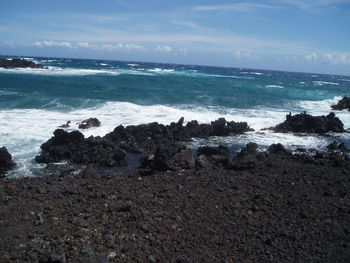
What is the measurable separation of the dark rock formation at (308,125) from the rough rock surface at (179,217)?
833cm

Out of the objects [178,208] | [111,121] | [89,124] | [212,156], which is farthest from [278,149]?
[111,121]

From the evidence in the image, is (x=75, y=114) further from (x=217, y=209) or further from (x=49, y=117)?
(x=217, y=209)

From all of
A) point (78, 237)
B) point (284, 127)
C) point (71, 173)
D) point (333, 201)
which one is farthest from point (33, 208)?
point (284, 127)

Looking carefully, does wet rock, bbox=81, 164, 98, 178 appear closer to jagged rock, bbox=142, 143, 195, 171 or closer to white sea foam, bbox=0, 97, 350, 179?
white sea foam, bbox=0, 97, 350, 179

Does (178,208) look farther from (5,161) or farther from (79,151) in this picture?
(5,161)

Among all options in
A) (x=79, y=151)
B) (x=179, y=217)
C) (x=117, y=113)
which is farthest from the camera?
(x=117, y=113)

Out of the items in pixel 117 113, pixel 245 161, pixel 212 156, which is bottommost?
pixel 212 156

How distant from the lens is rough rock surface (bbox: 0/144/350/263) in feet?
22.6

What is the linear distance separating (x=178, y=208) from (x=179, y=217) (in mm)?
556

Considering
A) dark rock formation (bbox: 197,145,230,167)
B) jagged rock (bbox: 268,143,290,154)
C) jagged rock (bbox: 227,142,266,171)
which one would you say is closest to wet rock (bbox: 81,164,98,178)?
dark rock formation (bbox: 197,145,230,167)

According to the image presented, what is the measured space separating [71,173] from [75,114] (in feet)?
35.6

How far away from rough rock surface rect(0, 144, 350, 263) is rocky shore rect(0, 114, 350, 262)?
0.08 feet

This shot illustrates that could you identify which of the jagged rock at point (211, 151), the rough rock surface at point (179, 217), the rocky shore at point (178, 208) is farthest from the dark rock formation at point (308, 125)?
the rough rock surface at point (179, 217)

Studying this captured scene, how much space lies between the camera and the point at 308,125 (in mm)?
20422
